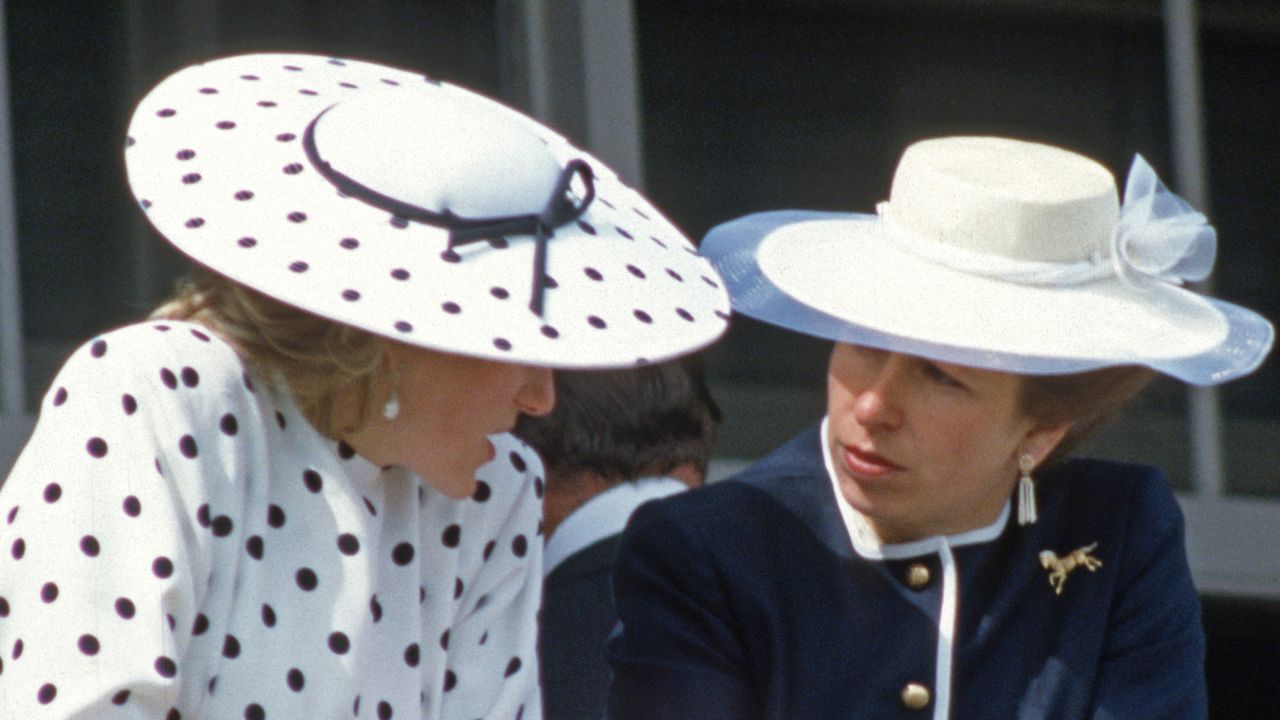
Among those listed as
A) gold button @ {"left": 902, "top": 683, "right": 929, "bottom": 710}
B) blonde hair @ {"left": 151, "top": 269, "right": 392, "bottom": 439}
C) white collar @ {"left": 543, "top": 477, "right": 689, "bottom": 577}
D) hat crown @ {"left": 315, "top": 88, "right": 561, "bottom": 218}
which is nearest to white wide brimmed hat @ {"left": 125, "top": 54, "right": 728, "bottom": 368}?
hat crown @ {"left": 315, "top": 88, "right": 561, "bottom": 218}

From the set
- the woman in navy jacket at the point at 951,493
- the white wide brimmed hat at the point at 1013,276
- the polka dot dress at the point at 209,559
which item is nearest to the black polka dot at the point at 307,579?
the polka dot dress at the point at 209,559

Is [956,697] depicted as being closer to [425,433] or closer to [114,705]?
[425,433]

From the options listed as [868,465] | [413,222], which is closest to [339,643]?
[413,222]

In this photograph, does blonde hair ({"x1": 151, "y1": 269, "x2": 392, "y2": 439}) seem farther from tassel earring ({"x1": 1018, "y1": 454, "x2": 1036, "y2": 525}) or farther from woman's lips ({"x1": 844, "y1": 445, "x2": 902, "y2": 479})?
tassel earring ({"x1": 1018, "y1": 454, "x2": 1036, "y2": 525})

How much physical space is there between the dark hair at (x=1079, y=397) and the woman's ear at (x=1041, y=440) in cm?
1

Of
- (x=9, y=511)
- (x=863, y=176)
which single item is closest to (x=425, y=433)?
(x=9, y=511)

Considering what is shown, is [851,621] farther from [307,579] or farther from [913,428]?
[307,579]

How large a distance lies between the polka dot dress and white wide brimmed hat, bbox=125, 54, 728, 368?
6.3 inches

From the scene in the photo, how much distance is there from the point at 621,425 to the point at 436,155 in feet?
A: 3.67

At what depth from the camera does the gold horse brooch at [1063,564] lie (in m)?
2.50

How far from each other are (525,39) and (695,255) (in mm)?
1948

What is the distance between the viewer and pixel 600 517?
292 cm

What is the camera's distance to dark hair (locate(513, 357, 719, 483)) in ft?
9.75

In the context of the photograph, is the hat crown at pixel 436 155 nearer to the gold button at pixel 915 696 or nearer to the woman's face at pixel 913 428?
the woman's face at pixel 913 428
